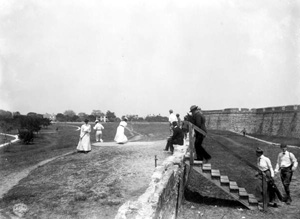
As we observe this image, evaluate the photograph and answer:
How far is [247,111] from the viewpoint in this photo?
37.3 metres

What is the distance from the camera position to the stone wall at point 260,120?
27516mm

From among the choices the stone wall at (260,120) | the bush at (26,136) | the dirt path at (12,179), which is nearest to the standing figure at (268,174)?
the dirt path at (12,179)

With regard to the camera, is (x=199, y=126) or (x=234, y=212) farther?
(x=199, y=126)

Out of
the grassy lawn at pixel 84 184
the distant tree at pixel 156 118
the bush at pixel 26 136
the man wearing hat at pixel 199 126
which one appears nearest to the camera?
the grassy lawn at pixel 84 184

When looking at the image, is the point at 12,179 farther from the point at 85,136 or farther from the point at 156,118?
the point at 156,118

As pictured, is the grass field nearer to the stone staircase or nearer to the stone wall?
the stone staircase

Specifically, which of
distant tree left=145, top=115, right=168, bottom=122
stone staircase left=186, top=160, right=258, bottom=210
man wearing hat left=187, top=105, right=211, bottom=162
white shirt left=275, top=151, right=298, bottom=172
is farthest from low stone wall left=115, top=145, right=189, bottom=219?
distant tree left=145, top=115, right=168, bottom=122

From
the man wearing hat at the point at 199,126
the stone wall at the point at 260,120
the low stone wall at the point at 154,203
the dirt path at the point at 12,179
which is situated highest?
the stone wall at the point at 260,120

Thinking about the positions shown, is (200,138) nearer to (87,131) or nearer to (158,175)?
(158,175)

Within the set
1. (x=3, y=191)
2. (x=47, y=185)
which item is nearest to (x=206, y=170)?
(x=47, y=185)

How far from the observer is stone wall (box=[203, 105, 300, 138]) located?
27516 mm

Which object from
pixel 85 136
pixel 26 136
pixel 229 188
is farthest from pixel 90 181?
pixel 26 136

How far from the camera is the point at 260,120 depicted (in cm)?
3409

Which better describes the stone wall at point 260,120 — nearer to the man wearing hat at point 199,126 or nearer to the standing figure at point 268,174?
the standing figure at point 268,174
